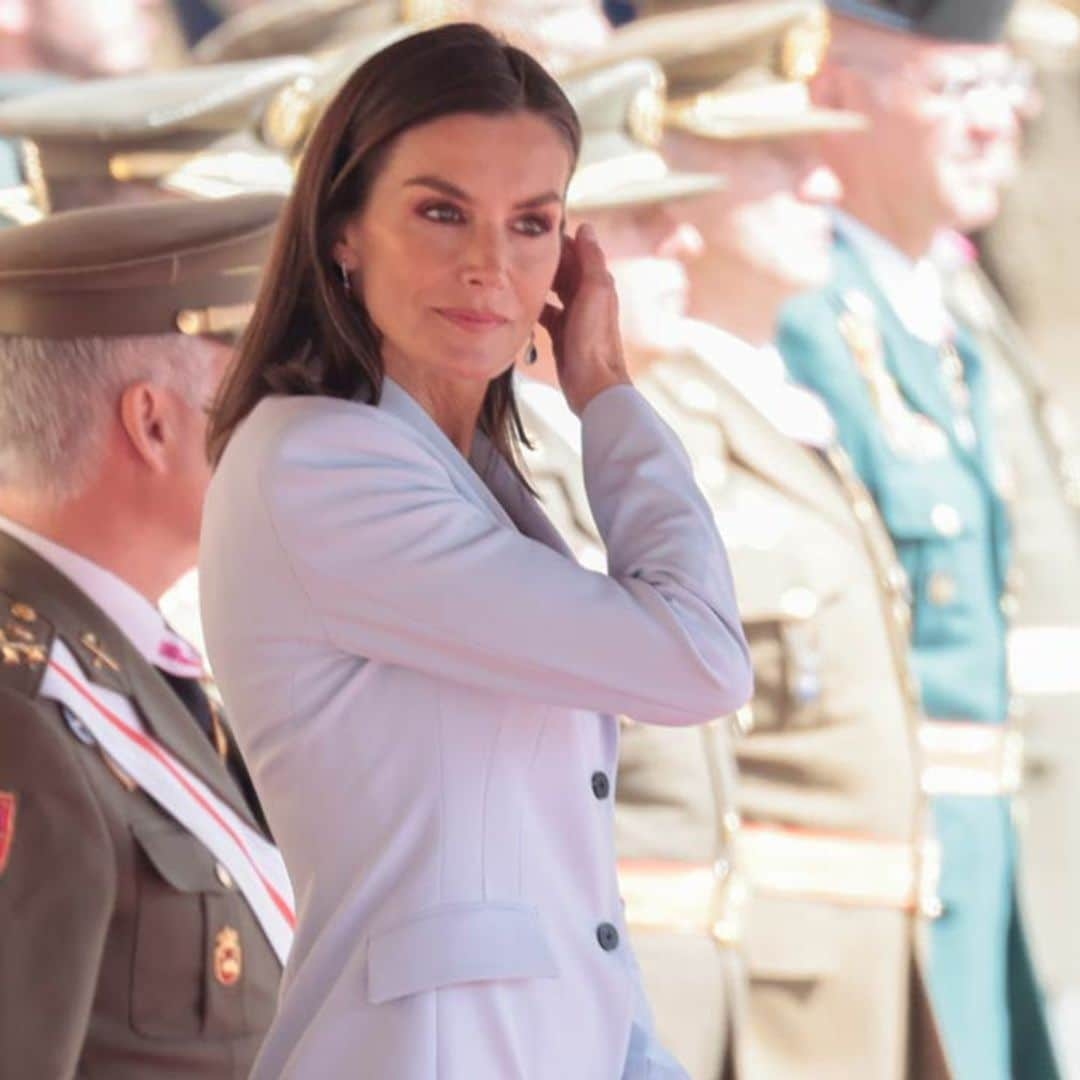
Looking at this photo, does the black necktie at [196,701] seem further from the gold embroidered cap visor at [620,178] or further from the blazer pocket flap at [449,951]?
the gold embroidered cap visor at [620,178]

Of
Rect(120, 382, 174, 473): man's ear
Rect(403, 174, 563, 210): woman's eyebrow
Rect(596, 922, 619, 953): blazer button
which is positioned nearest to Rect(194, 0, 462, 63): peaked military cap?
Rect(120, 382, 174, 473): man's ear

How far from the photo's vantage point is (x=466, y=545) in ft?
4.39

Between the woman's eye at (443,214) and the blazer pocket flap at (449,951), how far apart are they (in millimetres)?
410

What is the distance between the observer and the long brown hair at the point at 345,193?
142 cm

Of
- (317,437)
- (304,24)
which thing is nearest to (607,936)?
(317,437)

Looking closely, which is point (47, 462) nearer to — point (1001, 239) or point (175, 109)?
point (175, 109)

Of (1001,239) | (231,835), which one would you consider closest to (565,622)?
(231,835)

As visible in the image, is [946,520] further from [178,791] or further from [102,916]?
[102,916]

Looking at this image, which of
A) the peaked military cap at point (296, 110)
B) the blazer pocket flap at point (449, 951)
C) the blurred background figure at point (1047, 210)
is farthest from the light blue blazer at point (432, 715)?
the blurred background figure at point (1047, 210)

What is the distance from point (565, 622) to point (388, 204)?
11.6 inches

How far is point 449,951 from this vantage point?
1.32 m

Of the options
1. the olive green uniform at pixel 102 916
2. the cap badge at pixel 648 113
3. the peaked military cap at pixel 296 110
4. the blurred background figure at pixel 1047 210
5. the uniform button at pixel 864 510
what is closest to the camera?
the olive green uniform at pixel 102 916

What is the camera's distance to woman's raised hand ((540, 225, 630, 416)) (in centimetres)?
151

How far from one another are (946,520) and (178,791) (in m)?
1.81
